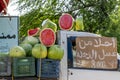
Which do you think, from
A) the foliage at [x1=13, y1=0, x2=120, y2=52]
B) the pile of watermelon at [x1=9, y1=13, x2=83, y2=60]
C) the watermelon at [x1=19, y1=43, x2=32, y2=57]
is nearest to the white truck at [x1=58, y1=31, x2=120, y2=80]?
the pile of watermelon at [x1=9, y1=13, x2=83, y2=60]

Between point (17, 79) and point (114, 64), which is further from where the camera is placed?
point (114, 64)

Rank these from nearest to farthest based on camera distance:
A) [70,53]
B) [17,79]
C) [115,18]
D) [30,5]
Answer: [17,79], [70,53], [115,18], [30,5]

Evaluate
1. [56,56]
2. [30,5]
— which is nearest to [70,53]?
[56,56]

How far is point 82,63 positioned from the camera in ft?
12.7

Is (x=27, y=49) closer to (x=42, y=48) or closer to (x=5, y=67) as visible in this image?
(x=42, y=48)

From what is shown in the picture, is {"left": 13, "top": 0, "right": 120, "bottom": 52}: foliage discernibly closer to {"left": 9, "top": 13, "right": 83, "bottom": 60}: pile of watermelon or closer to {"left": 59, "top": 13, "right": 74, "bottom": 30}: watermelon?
{"left": 59, "top": 13, "right": 74, "bottom": 30}: watermelon

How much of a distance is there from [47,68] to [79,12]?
9182mm

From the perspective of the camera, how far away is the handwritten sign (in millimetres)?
3875

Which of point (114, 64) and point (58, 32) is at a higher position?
point (58, 32)

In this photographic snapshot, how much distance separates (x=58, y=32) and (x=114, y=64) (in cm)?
66

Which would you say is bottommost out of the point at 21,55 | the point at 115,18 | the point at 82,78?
the point at 82,78

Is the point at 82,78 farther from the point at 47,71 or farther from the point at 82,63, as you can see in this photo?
the point at 47,71

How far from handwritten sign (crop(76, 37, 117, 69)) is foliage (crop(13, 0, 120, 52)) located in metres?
7.92

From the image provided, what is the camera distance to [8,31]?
4059mm
